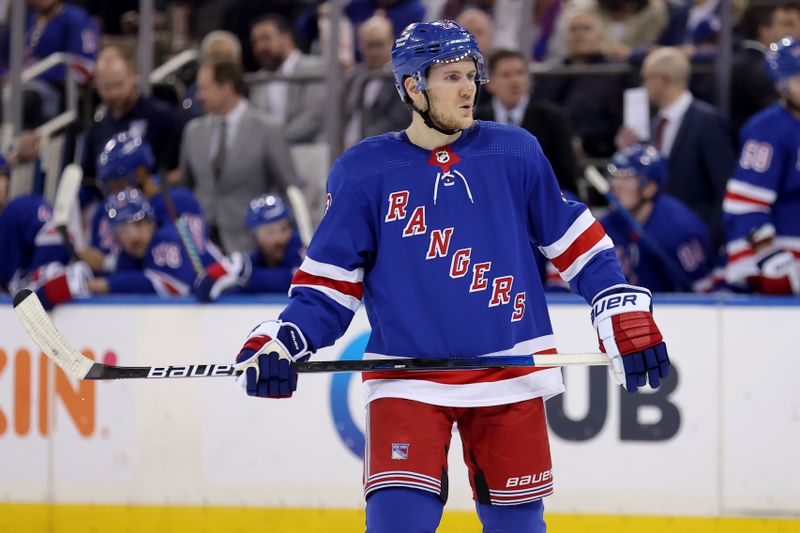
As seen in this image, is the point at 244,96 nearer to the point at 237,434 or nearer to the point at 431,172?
the point at 237,434

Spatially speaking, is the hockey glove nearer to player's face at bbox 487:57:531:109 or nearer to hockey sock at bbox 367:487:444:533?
player's face at bbox 487:57:531:109

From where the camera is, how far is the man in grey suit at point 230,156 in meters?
6.30

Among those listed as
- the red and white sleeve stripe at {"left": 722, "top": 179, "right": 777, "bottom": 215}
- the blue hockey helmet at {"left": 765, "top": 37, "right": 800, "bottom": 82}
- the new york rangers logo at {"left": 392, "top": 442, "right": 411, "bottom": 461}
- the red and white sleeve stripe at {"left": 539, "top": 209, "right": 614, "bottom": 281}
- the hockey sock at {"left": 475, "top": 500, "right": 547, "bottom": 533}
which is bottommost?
the hockey sock at {"left": 475, "top": 500, "right": 547, "bottom": 533}

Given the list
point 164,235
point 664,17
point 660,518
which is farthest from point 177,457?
point 664,17

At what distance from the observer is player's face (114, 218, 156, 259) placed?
219 inches

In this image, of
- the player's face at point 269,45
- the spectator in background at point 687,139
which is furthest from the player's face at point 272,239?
the player's face at point 269,45

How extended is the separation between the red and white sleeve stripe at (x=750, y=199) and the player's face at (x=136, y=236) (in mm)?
2243

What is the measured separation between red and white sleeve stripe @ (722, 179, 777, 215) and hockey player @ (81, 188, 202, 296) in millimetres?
2077

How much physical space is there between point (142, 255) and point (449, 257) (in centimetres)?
269

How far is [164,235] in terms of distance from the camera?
5.54m

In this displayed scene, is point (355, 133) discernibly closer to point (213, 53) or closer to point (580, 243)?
point (213, 53)

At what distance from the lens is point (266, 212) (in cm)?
556

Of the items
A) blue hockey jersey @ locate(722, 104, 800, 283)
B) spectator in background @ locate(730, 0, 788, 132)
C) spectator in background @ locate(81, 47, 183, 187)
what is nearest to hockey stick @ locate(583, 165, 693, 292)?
blue hockey jersey @ locate(722, 104, 800, 283)

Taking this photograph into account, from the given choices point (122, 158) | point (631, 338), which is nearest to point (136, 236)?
point (122, 158)
